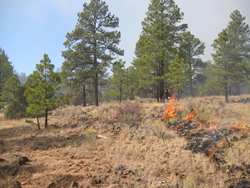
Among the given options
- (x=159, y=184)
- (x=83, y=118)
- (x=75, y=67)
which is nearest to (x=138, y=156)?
(x=159, y=184)

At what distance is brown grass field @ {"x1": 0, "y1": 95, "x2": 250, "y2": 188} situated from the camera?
400cm

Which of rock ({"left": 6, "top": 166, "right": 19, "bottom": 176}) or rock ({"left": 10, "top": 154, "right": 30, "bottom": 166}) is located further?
rock ({"left": 10, "top": 154, "right": 30, "bottom": 166})

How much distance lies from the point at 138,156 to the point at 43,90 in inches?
297

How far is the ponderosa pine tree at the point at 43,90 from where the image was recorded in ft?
30.6

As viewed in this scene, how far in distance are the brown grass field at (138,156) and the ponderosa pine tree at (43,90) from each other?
5.16ft

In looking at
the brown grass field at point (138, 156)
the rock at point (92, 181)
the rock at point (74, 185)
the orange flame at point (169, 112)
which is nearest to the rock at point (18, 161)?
the brown grass field at point (138, 156)

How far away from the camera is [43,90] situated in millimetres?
9648

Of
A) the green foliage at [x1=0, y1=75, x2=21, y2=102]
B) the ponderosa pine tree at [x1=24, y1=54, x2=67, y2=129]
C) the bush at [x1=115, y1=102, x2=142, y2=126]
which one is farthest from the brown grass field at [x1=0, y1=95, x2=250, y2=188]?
the green foliage at [x1=0, y1=75, x2=21, y2=102]

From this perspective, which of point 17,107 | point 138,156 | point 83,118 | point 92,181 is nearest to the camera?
point 92,181

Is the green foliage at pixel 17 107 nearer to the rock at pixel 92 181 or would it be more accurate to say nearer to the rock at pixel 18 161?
the rock at pixel 18 161

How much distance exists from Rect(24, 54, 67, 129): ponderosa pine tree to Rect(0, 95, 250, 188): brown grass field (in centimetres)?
157

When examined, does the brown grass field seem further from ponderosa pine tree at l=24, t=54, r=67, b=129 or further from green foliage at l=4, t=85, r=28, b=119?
green foliage at l=4, t=85, r=28, b=119

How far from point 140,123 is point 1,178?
682 centimetres

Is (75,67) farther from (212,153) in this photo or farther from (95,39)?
(212,153)
